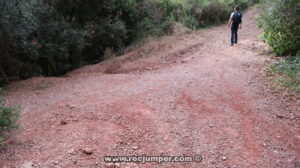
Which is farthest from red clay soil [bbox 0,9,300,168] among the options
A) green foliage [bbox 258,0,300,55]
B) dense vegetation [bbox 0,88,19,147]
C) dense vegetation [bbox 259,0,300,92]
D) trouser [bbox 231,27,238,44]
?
trouser [bbox 231,27,238,44]

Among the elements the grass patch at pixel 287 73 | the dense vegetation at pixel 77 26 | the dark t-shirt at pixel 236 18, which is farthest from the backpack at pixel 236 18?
the dense vegetation at pixel 77 26

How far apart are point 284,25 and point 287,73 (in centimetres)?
231

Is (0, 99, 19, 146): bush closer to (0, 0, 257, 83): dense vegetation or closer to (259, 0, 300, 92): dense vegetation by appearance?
(0, 0, 257, 83): dense vegetation

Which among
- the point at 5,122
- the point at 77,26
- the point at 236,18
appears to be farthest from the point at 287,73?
the point at 77,26

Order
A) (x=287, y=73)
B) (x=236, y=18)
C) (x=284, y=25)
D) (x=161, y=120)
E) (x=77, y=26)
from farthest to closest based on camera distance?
1. (x=77, y=26)
2. (x=236, y=18)
3. (x=284, y=25)
4. (x=287, y=73)
5. (x=161, y=120)

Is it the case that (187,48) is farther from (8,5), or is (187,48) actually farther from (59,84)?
(8,5)

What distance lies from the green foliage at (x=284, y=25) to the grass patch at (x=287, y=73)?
26.8 inches

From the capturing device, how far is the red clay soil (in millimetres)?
3947

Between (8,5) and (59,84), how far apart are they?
8.59ft

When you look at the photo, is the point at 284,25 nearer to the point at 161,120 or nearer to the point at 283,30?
the point at 283,30

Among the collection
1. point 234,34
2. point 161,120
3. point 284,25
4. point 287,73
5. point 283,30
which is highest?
point 284,25

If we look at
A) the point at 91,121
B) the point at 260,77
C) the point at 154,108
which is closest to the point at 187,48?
the point at 260,77

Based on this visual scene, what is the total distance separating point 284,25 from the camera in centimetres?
832

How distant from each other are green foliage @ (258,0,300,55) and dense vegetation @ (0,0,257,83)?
223 inches
